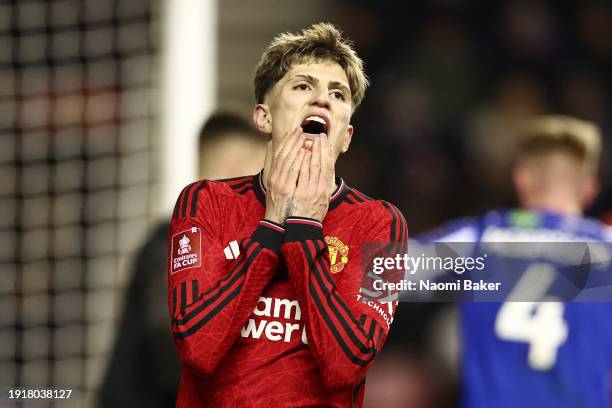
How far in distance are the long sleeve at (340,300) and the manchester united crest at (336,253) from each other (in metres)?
0.01

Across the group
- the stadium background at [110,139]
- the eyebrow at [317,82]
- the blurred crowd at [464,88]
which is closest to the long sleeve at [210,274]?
the eyebrow at [317,82]

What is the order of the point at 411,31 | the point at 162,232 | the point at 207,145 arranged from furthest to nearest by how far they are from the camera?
the point at 411,31 → the point at 162,232 → the point at 207,145

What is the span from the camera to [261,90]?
5.47 feet

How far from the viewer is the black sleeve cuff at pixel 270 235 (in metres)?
1.61

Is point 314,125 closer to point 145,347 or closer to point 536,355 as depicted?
point 145,347

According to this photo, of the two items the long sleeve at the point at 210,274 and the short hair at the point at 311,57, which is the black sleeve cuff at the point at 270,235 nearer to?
the long sleeve at the point at 210,274

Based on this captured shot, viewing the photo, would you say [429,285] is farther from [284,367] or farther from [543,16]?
[543,16]

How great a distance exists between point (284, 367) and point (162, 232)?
237cm

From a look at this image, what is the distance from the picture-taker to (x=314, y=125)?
5.24 ft

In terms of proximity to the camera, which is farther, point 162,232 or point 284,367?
point 162,232

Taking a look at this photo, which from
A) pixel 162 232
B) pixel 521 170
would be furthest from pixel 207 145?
pixel 521 170

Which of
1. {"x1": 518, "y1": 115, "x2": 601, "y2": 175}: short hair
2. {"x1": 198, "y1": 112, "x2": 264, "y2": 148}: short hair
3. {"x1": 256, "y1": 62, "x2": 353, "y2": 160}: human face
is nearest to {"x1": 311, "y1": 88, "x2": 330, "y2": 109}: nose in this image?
{"x1": 256, "y1": 62, "x2": 353, "y2": 160}: human face

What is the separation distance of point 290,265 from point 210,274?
12 centimetres

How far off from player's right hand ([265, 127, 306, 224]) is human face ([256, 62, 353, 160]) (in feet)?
0.06
